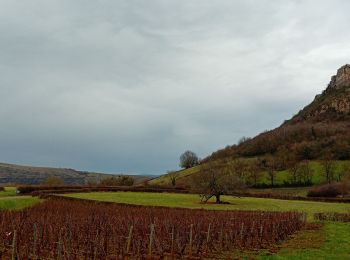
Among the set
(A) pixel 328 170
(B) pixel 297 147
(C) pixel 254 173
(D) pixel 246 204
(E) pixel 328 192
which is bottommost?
(D) pixel 246 204

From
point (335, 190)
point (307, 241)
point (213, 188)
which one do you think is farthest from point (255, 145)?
point (307, 241)

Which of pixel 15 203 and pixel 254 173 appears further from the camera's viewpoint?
pixel 254 173

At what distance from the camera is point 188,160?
190000 millimetres

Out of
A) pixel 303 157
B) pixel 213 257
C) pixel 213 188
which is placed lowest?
pixel 213 257

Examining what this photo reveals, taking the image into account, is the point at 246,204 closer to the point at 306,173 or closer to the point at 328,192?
the point at 328,192

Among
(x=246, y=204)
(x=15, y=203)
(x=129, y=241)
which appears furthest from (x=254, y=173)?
(x=129, y=241)

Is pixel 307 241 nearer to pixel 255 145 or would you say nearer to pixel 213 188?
pixel 213 188

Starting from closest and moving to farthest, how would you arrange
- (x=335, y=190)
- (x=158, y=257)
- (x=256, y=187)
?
(x=158, y=257) < (x=335, y=190) < (x=256, y=187)

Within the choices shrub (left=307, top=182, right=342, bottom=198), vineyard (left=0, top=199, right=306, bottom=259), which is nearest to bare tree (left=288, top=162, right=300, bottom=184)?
shrub (left=307, top=182, right=342, bottom=198)

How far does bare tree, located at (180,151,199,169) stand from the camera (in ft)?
621

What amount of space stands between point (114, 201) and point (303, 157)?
105 m

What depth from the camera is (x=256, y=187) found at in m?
128

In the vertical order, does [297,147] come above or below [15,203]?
above

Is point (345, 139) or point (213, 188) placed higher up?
point (345, 139)
